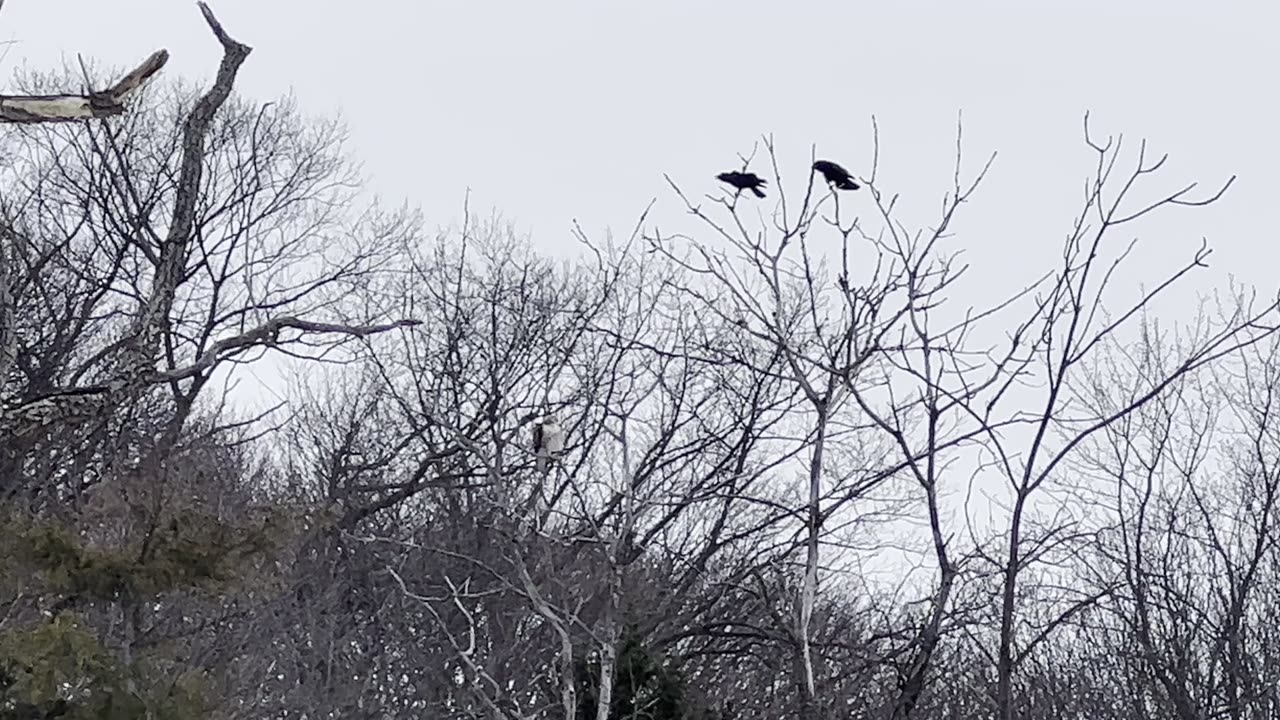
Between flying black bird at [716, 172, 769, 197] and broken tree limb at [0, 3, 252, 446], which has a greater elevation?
flying black bird at [716, 172, 769, 197]

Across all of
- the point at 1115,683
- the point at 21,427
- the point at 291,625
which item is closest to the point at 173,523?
the point at 21,427

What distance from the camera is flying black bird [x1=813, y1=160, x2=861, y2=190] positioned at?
5.70 metres

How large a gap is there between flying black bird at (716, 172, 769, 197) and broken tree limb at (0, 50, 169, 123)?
2.43 metres

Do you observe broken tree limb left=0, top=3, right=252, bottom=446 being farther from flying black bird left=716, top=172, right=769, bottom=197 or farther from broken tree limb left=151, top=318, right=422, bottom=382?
flying black bird left=716, top=172, right=769, bottom=197

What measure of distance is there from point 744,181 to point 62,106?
8.99 ft

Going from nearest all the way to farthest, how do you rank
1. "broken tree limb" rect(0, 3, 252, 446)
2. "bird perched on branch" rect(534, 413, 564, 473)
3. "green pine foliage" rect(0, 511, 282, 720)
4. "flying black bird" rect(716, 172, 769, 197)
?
"broken tree limb" rect(0, 3, 252, 446) → "flying black bird" rect(716, 172, 769, 197) → "green pine foliage" rect(0, 511, 282, 720) → "bird perched on branch" rect(534, 413, 564, 473)

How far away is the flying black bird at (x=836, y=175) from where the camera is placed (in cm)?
570

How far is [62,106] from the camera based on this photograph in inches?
165

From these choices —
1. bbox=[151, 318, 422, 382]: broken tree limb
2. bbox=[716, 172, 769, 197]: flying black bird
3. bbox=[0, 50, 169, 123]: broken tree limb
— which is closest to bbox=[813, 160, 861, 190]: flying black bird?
bbox=[716, 172, 769, 197]: flying black bird

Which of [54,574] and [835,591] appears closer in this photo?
[54,574]

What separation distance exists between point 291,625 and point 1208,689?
8.29 metres

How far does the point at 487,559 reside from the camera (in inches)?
683

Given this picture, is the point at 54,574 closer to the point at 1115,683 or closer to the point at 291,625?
the point at 291,625

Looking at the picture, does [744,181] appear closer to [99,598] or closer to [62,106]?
[62,106]
